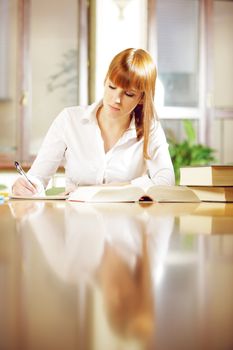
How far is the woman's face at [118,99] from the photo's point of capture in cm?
198

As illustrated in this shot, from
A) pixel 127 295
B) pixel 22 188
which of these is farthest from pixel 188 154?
pixel 127 295

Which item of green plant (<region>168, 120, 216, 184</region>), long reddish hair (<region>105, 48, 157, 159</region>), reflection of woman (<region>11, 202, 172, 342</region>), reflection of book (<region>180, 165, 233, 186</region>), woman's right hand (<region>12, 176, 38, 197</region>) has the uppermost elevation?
long reddish hair (<region>105, 48, 157, 159</region>)

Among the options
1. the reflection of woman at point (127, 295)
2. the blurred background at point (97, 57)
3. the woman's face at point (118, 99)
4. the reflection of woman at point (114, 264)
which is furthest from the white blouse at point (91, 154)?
the blurred background at point (97, 57)

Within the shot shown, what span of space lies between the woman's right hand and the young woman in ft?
1.25

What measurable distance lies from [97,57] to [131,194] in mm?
3350

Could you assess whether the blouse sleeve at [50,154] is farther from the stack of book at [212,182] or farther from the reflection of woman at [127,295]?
the reflection of woman at [127,295]

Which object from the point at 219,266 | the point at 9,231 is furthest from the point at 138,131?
the point at 219,266

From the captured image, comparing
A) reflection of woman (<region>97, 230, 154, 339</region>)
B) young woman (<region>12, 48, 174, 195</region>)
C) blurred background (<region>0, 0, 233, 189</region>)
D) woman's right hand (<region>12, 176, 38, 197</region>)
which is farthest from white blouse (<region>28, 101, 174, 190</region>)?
blurred background (<region>0, 0, 233, 189</region>)

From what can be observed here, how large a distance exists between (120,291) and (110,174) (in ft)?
6.07

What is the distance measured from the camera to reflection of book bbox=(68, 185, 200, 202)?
55.8 inches

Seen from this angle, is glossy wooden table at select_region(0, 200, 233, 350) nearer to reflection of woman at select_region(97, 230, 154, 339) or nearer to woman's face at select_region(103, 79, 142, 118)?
reflection of woman at select_region(97, 230, 154, 339)

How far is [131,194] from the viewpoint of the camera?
1443 mm

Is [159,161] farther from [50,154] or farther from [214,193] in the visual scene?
[214,193]

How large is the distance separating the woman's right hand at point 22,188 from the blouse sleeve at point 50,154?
1.30ft
